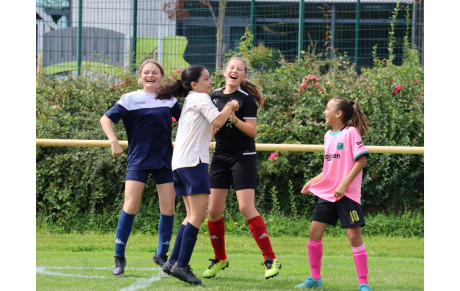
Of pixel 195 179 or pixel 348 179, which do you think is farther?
pixel 195 179

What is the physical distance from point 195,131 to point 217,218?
36.8 inches

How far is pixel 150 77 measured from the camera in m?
5.63

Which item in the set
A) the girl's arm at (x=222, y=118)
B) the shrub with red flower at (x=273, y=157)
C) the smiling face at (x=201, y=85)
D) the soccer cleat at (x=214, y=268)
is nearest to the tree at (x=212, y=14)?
the shrub with red flower at (x=273, y=157)

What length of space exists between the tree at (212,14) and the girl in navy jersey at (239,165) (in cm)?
574

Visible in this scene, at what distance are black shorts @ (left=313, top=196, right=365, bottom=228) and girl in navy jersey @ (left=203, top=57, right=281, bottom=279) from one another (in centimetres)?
60

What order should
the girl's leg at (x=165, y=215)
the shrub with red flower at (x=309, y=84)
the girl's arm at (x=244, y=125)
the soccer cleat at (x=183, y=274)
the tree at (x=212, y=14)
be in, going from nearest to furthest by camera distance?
the soccer cleat at (x=183, y=274) → the girl's arm at (x=244, y=125) → the girl's leg at (x=165, y=215) → the shrub with red flower at (x=309, y=84) → the tree at (x=212, y=14)

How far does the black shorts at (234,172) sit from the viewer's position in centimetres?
519

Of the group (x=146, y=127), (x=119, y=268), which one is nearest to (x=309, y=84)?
(x=146, y=127)

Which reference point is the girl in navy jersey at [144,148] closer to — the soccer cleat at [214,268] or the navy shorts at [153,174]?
the navy shorts at [153,174]

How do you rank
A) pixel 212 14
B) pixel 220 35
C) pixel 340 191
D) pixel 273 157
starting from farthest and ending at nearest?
pixel 212 14 < pixel 220 35 < pixel 273 157 < pixel 340 191

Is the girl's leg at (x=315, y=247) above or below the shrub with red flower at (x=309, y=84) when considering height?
below

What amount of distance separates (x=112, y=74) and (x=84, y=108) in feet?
3.94

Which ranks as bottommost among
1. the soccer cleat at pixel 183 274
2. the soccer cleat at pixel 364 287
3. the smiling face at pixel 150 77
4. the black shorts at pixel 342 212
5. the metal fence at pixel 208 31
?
the soccer cleat at pixel 364 287

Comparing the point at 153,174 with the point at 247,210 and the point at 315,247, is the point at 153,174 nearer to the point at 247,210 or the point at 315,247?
the point at 247,210
